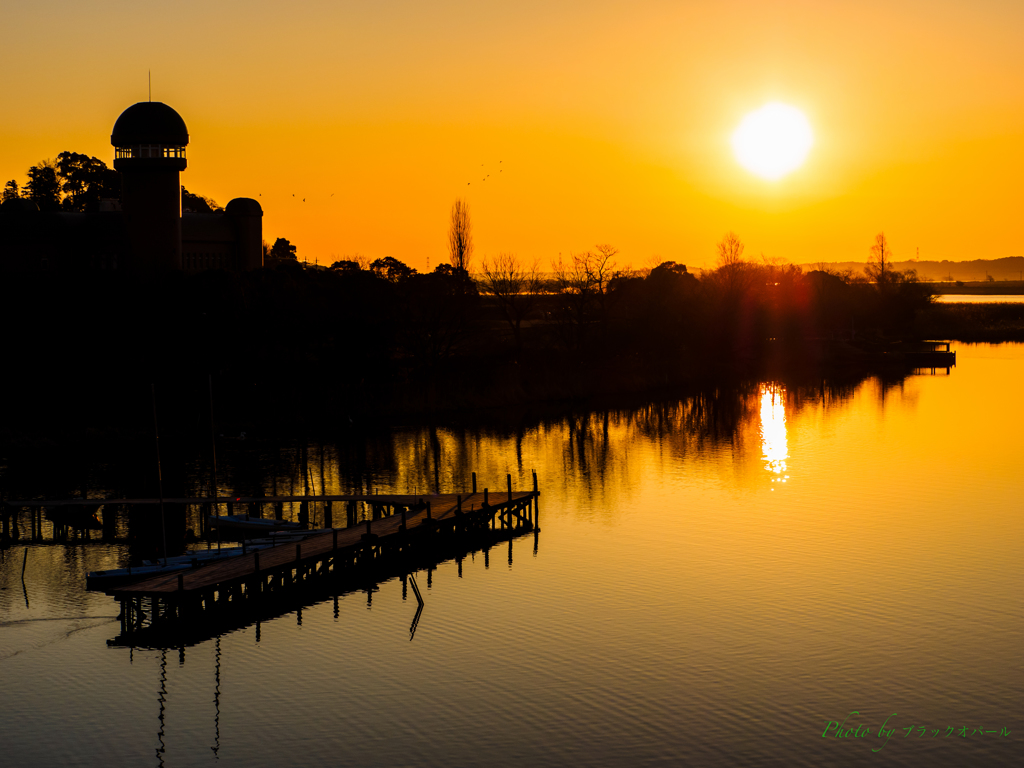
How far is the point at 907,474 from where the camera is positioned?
193 feet

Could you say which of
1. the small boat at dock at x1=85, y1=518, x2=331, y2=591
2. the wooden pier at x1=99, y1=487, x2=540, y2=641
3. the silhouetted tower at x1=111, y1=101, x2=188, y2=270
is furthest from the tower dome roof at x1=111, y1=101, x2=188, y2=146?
the small boat at dock at x1=85, y1=518, x2=331, y2=591

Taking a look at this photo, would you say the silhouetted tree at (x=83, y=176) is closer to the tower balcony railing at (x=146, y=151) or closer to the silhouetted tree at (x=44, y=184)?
the silhouetted tree at (x=44, y=184)

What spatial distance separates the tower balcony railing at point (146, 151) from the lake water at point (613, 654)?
39.1 metres

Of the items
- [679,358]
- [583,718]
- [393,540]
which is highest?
[679,358]

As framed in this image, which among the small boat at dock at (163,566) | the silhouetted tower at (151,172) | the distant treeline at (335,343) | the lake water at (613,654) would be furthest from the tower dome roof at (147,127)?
the small boat at dock at (163,566)

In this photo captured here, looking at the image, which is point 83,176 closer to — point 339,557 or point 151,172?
point 151,172

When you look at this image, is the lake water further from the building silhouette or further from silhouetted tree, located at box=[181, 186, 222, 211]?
silhouetted tree, located at box=[181, 186, 222, 211]

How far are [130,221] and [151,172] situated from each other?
4009 mm

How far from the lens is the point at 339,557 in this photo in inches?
1587

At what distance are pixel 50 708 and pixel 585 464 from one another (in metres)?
39.1

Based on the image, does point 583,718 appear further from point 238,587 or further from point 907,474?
point 907,474

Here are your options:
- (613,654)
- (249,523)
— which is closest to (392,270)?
(249,523)

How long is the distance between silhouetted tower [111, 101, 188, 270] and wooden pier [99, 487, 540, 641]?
45.2 m

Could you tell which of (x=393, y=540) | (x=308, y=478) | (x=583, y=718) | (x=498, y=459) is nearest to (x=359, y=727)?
(x=583, y=718)
